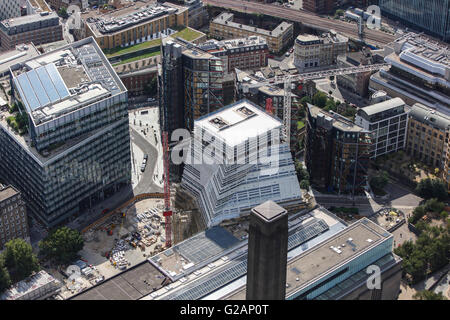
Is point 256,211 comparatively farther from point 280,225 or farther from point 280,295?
point 280,295

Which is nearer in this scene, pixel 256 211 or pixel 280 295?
pixel 256 211
